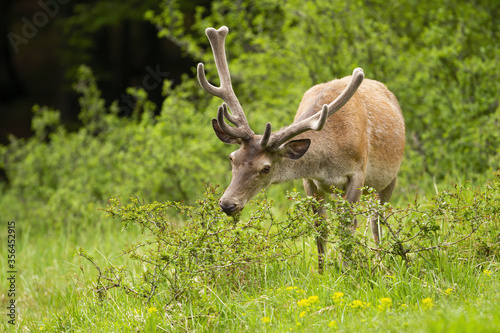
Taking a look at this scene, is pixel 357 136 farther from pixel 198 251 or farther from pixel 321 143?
pixel 198 251

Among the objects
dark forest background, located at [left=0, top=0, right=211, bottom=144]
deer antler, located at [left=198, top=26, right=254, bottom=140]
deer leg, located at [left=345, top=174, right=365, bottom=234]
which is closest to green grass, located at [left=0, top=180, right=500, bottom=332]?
deer leg, located at [left=345, top=174, right=365, bottom=234]

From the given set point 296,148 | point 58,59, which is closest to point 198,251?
point 296,148

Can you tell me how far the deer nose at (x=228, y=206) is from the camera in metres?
5.02

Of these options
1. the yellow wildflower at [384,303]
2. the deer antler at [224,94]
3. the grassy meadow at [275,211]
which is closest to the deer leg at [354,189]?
the grassy meadow at [275,211]

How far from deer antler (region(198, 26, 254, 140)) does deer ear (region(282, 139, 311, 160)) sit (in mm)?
319

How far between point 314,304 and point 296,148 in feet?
4.53

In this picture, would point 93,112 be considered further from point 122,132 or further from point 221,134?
point 221,134

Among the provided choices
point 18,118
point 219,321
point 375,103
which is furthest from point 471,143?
point 18,118

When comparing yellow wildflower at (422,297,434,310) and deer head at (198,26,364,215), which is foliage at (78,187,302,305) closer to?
deer head at (198,26,364,215)

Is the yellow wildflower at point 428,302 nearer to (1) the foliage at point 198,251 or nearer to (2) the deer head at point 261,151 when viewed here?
(1) the foliage at point 198,251

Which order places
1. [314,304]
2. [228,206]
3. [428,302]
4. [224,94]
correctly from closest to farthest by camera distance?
[428,302] < [314,304] < [228,206] < [224,94]

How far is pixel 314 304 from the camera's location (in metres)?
4.61

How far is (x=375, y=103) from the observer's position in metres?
6.27

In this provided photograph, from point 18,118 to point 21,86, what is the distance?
105cm
